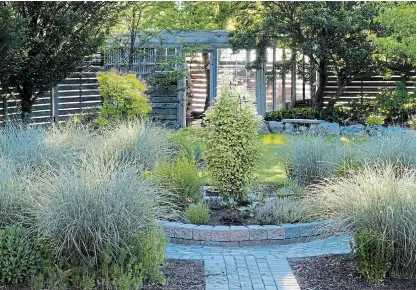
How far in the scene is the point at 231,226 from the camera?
668 cm

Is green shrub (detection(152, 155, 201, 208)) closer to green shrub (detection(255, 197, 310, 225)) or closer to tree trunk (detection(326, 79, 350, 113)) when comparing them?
green shrub (detection(255, 197, 310, 225))

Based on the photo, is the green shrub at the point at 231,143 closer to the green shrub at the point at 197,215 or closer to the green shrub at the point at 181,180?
the green shrub at the point at 181,180

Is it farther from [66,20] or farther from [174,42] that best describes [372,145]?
[174,42]

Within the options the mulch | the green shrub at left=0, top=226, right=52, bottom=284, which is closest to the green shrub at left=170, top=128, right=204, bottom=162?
the mulch

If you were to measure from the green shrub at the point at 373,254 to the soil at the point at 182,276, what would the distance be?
1198 millimetres

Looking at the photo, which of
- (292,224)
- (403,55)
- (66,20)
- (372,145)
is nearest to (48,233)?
(292,224)

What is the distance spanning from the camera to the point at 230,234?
6.55 meters

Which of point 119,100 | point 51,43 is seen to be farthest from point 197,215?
point 51,43

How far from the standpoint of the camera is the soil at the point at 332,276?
5145mm

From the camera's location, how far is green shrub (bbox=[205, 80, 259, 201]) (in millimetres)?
7367

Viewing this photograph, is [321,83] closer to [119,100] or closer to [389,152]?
[119,100]

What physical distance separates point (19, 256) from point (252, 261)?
1949 mm

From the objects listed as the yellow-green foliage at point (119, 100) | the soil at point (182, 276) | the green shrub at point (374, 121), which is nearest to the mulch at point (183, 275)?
the soil at point (182, 276)

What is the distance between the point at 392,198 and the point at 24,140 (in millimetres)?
4071
